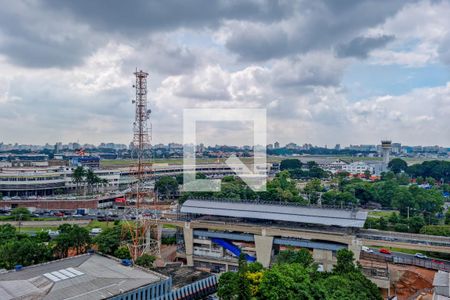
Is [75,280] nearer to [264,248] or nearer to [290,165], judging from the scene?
[264,248]

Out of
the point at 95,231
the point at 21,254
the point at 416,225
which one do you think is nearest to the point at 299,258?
the point at 416,225

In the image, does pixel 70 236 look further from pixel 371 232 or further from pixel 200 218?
pixel 371 232

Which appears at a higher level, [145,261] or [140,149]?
[140,149]

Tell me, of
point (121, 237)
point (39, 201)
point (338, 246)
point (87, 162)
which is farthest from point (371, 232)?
point (87, 162)

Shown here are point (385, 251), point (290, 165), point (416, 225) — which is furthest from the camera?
point (290, 165)

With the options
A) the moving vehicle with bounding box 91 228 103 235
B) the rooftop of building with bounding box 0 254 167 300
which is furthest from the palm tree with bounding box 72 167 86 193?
the rooftop of building with bounding box 0 254 167 300

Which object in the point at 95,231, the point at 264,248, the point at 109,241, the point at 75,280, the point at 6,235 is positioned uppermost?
the point at 75,280
